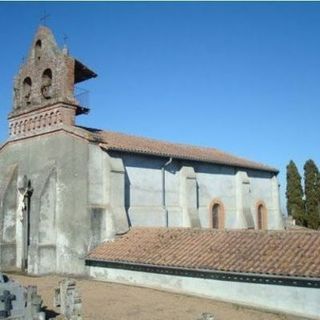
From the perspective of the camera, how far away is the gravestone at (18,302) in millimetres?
12000

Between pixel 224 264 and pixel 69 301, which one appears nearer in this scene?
pixel 69 301

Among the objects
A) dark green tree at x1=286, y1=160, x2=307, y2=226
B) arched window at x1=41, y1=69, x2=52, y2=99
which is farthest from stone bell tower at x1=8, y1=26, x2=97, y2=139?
dark green tree at x1=286, y1=160, x2=307, y2=226

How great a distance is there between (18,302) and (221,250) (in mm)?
8382

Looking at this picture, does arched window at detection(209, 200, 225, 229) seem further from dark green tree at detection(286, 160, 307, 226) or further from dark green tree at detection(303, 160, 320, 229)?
dark green tree at detection(286, 160, 307, 226)

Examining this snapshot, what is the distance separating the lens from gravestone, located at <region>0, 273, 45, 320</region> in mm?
12000

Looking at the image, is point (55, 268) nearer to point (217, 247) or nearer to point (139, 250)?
point (139, 250)

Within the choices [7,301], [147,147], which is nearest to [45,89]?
[147,147]

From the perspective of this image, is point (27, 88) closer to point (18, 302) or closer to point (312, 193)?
point (18, 302)

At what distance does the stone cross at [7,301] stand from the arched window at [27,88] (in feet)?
48.9

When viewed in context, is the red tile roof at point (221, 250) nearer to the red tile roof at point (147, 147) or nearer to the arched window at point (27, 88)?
the red tile roof at point (147, 147)

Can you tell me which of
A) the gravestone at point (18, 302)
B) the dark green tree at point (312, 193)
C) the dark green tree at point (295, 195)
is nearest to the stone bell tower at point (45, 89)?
the gravestone at point (18, 302)

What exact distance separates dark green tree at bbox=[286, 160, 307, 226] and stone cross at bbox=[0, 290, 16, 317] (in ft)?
110

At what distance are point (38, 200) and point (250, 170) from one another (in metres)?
15.1

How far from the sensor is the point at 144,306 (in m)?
15.6
